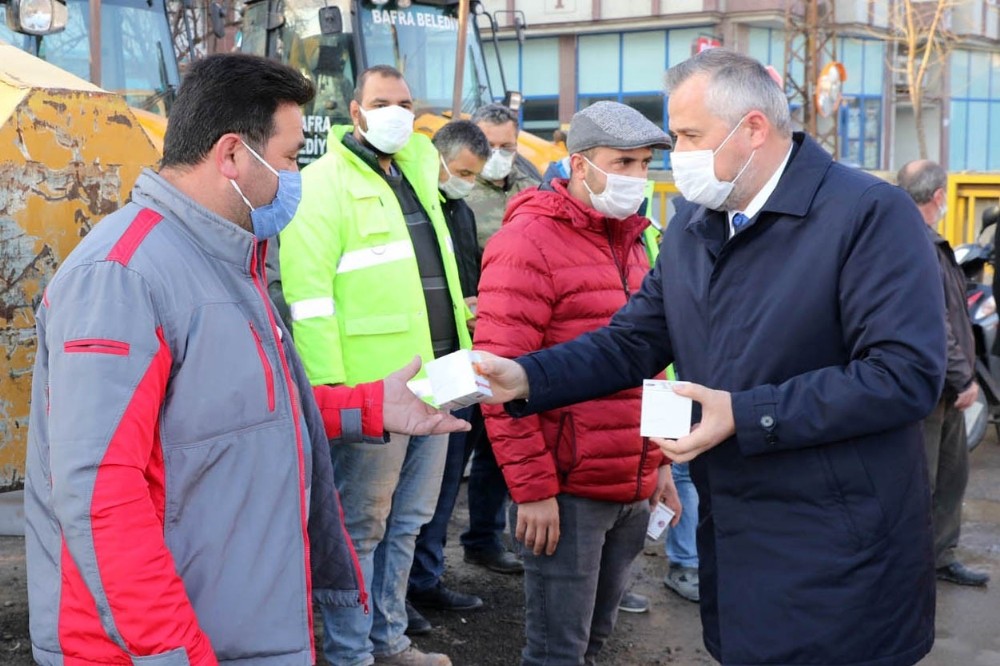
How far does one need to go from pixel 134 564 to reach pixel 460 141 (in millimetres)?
3702

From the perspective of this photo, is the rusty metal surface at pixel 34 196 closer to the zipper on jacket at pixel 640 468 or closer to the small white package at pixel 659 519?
the zipper on jacket at pixel 640 468

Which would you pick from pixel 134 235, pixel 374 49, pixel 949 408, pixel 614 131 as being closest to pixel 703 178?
pixel 614 131

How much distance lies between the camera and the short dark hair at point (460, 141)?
5496 mm

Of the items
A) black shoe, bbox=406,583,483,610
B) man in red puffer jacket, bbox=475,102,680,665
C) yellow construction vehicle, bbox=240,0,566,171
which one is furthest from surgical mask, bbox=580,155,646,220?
yellow construction vehicle, bbox=240,0,566,171

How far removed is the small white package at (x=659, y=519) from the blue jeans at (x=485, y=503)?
73.6 inches

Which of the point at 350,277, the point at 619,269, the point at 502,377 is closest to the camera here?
the point at 502,377

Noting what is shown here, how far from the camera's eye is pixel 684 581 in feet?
18.4

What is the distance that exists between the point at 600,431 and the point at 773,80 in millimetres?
1237

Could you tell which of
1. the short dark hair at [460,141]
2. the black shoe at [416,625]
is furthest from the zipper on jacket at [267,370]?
the short dark hair at [460,141]

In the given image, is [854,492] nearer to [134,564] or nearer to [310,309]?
[134,564]

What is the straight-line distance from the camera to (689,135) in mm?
2869

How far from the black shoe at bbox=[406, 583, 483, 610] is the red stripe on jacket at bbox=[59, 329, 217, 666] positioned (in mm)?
3198

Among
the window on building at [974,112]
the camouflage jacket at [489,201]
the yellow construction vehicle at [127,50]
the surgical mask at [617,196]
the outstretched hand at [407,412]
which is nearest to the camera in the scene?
the outstretched hand at [407,412]

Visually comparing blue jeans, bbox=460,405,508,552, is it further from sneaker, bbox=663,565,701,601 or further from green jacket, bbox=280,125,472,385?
green jacket, bbox=280,125,472,385
